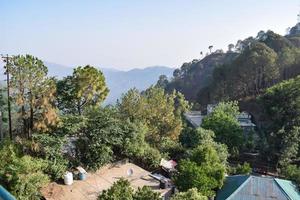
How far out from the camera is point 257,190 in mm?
17844

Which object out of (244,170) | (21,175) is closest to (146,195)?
(21,175)

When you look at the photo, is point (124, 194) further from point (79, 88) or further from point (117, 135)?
point (79, 88)

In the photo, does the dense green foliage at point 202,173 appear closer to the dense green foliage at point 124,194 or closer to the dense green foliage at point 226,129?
the dense green foliage at point 124,194

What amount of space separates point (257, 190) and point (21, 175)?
33.9 ft

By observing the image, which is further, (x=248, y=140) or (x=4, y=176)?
(x=248, y=140)

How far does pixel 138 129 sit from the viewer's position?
21.8m

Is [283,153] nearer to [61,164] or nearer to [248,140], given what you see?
[248,140]

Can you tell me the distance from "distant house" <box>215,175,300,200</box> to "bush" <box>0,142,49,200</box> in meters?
8.18

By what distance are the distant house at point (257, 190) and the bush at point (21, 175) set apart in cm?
818

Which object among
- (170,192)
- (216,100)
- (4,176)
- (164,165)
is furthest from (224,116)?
(216,100)

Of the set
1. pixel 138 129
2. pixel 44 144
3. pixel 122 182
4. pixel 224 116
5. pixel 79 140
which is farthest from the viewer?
pixel 224 116

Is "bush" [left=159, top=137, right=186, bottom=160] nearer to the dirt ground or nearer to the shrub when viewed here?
the dirt ground

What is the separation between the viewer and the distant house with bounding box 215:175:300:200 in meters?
17.5

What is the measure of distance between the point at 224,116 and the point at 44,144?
14962 millimetres
